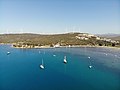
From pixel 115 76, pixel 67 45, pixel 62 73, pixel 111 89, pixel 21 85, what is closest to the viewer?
pixel 111 89

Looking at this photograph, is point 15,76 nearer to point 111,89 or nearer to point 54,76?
point 54,76


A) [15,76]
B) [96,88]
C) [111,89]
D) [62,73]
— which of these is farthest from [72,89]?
[15,76]

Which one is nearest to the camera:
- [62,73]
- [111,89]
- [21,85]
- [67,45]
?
[111,89]

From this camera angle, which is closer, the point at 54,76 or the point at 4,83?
Result: the point at 4,83

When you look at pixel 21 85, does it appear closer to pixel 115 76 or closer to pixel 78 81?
pixel 78 81

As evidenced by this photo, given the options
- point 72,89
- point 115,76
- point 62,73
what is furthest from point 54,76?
point 115,76

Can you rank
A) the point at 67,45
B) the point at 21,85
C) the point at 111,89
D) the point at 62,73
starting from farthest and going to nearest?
the point at 67,45, the point at 62,73, the point at 21,85, the point at 111,89

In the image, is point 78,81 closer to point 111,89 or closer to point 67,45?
point 111,89

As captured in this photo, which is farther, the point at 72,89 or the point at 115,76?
the point at 115,76

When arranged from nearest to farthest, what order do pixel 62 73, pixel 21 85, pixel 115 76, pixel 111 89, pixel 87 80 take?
pixel 111 89 < pixel 21 85 < pixel 87 80 < pixel 115 76 < pixel 62 73
